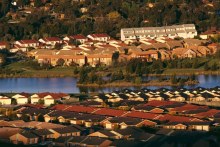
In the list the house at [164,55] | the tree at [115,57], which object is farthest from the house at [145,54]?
the tree at [115,57]

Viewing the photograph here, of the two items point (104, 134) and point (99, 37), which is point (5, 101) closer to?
point (104, 134)

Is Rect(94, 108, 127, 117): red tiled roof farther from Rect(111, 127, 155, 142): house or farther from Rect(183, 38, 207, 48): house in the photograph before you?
Rect(183, 38, 207, 48): house

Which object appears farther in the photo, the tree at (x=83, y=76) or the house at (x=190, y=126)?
the tree at (x=83, y=76)

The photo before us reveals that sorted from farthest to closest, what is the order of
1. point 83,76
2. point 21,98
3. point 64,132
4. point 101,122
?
Result: point 83,76 < point 21,98 < point 101,122 < point 64,132

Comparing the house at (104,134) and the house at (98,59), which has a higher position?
the house at (104,134)

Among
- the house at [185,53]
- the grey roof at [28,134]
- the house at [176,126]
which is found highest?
the grey roof at [28,134]

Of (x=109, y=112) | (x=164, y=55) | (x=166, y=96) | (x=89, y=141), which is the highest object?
(x=89, y=141)

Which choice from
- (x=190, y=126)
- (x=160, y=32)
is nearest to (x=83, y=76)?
(x=160, y=32)

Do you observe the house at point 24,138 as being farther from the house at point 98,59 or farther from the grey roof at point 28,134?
the house at point 98,59
